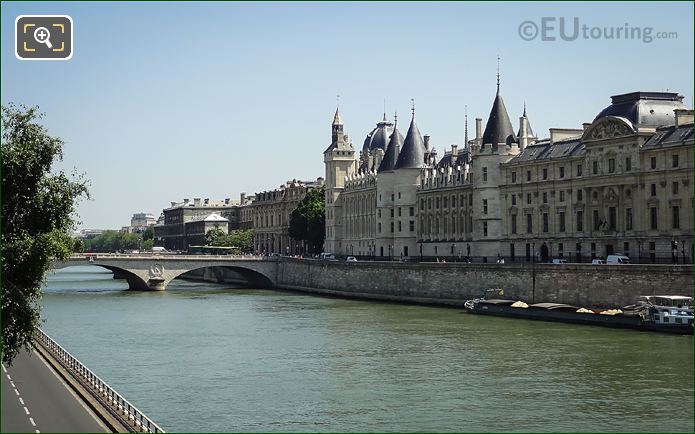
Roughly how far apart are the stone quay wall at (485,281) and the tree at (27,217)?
42491 millimetres

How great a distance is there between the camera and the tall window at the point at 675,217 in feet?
251

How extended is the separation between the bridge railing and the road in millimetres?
636

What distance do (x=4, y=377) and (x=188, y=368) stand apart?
11.5 m

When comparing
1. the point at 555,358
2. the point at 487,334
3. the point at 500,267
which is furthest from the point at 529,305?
the point at 555,358

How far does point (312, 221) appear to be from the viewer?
148 meters

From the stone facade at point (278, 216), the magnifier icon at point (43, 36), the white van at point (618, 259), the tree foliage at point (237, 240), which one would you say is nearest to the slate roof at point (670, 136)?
the white van at point (618, 259)

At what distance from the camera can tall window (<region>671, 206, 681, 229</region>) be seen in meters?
76.4

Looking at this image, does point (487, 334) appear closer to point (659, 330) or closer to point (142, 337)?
point (659, 330)

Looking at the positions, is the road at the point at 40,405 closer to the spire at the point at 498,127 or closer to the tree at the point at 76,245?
the tree at the point at 76,245

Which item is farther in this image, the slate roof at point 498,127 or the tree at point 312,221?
the tree at point 312,221

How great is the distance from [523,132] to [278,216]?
280ft

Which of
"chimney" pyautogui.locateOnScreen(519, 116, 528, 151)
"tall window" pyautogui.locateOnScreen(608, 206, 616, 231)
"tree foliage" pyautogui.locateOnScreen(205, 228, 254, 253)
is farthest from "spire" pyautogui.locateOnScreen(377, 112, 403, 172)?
"tree foliage" pyautogui.locateOnScreen(205, 228, 254, 253)

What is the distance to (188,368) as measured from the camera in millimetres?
48844

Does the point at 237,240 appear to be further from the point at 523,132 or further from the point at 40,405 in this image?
the point at 40,405
